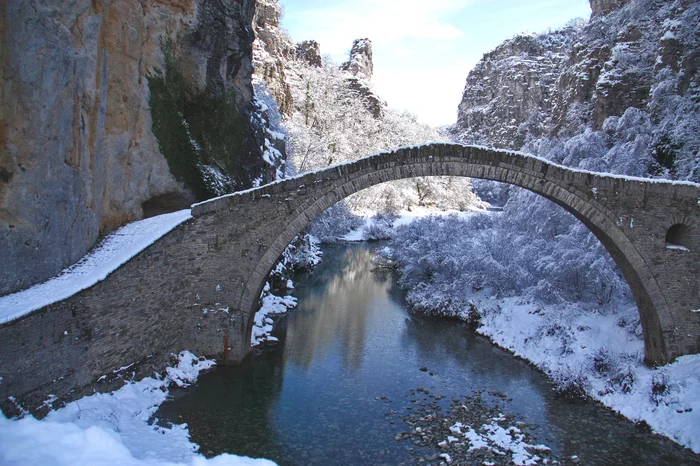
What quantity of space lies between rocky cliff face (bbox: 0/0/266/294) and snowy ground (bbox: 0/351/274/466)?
7.95 feet

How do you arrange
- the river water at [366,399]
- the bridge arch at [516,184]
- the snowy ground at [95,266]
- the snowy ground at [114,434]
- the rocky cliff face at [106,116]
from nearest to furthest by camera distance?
1. the snowy ground at [114,434]
2. the snowy ground at [95,266]
3. the rocky cliff face at [106,116]
4. the river water at [366,399]
5. the bridge arch at [516,184]

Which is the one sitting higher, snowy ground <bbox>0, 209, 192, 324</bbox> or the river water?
snowy ground <bbox>0, 209, 192, 324</bbox>

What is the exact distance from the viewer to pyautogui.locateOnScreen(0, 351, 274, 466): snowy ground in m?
4.36

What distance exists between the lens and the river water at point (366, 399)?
789 cm

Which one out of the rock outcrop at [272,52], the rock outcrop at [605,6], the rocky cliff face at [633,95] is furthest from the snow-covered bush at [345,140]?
the rock outcrop at [605,6]

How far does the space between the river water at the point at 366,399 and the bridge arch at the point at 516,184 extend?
1.97 meters

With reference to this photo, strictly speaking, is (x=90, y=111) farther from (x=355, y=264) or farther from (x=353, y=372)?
(x=355, y=264)

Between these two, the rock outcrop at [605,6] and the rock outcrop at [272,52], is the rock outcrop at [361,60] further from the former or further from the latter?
the rock outcrop at [605,6]

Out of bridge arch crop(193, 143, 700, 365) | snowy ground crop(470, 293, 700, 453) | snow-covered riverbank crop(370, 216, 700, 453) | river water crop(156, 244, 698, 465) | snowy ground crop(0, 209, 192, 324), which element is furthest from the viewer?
bridge arch crop(193, 143, 700, 365)

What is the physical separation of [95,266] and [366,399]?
5.84m

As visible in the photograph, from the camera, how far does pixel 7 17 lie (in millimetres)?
7367

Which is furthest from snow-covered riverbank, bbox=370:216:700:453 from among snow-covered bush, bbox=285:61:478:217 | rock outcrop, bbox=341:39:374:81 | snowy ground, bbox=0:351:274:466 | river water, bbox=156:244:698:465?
rock outcrop, bbox=341:39:374:81

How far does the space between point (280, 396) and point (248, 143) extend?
8.83m

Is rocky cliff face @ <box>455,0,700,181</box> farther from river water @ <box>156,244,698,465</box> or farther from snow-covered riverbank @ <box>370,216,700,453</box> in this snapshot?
river water @ <box>156,244,698,465</box>
